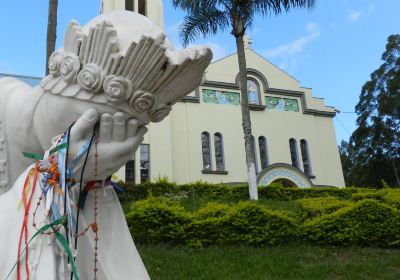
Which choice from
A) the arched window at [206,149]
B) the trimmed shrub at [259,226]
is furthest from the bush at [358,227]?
the arched window at [206,149]

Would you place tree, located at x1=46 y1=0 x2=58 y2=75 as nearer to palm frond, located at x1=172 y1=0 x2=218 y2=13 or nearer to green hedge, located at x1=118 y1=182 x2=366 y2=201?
palm frond, located at x1=172 y1=0 x2=218 y2=13

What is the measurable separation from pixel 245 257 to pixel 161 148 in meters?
11.9

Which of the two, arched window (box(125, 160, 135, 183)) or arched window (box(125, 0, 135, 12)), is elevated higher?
arched window (box(125, 0, 135, 12))

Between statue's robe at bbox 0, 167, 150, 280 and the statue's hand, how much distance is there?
16cm

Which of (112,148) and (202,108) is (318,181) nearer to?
(202,108)

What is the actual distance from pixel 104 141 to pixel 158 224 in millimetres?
5958

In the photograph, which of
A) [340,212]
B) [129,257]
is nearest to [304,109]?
[340,212]

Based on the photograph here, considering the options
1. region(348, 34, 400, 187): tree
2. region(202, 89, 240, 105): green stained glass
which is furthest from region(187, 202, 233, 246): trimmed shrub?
region(348, 34, 400, 187): tree

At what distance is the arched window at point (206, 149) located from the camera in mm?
18953

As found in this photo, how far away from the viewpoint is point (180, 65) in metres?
1.39

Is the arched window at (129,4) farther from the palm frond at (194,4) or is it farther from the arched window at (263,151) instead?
the arched window at (263,151)

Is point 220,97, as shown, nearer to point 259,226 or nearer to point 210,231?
point 259,226

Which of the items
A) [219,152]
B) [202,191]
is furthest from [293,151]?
[202,191]

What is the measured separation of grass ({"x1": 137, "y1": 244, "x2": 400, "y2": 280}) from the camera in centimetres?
561
